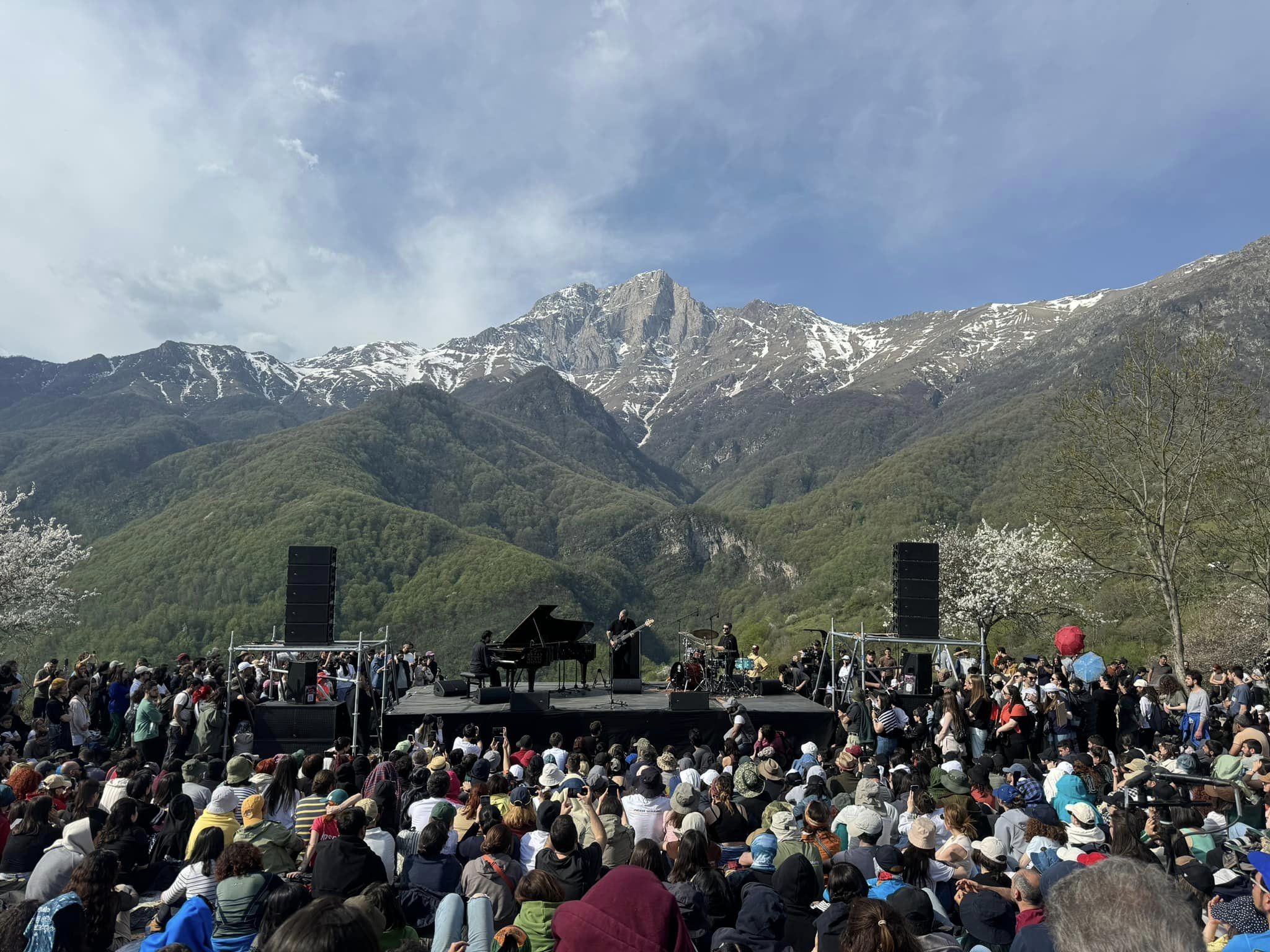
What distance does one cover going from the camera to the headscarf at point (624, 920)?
2.69m

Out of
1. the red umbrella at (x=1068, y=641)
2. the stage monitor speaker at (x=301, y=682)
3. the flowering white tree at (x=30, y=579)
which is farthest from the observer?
the flowering white tree at (x=30, y=579)

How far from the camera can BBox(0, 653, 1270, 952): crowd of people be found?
325 cm

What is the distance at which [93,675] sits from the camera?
1446 cm

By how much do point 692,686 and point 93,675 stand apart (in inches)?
448

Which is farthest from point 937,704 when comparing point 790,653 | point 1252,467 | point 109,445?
point 109,445

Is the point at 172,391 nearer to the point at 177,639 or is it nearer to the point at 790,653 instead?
the point at 177,639

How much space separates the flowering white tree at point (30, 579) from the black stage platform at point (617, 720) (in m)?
21.2

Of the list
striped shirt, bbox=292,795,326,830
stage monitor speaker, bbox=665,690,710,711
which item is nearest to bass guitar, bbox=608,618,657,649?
stage monitor speaker, bbox=665,690,710,711

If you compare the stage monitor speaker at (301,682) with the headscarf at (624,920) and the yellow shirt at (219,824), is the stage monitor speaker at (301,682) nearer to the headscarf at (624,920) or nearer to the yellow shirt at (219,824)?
the yellow shirt at (219,824)

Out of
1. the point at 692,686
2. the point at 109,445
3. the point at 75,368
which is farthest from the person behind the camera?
the point at 75,368

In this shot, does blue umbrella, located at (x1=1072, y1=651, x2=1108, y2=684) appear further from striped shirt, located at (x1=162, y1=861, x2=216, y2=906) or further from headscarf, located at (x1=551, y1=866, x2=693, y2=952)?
headscarf, located at (x1=551, y1=866, x2=693, y2=952)

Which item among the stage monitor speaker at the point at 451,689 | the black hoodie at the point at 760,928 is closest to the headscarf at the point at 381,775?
the black hoodie at the point at 760,928

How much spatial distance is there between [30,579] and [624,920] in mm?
33698

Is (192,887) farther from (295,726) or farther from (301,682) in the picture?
(301,682)
